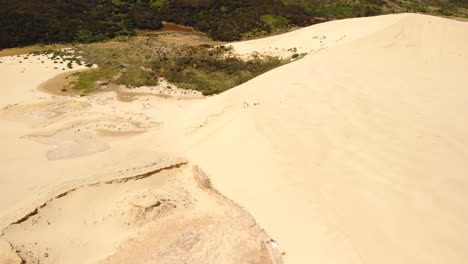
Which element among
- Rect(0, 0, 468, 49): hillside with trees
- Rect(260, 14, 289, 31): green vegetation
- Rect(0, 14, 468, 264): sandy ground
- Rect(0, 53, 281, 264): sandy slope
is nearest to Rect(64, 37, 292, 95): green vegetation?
Rect(0, 0, 468, 49): hillside with trees

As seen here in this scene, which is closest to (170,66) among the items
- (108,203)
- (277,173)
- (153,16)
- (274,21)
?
(108,203)

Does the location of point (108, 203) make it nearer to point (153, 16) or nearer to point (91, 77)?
point (91, 77)

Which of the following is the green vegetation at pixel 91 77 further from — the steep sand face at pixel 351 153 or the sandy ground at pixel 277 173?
the steep sand face at pixel 351 153

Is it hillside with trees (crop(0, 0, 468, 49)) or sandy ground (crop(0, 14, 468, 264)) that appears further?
hillside with trees (crop(0, 0, 468, 49))

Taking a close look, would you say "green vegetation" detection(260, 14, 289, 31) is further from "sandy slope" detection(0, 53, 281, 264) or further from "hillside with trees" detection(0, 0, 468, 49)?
"sandy slope" detection(0, 53, 281, 264)

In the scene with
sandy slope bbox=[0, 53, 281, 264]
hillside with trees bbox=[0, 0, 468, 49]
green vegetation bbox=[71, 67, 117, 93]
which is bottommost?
sandy slope bbox=[0, 53, 281, 264]

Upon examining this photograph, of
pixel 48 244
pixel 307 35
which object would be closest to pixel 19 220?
pixel 48 244
